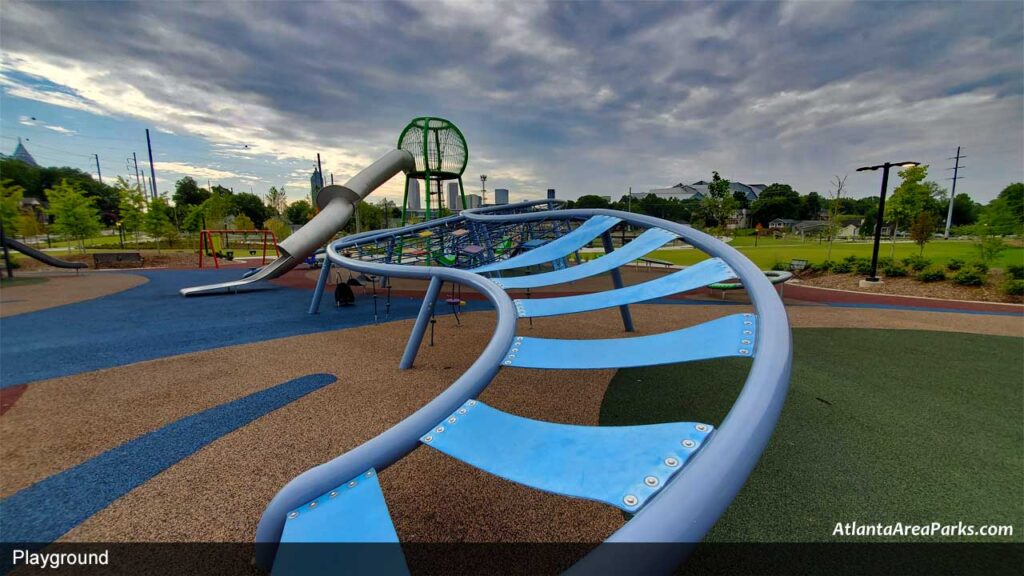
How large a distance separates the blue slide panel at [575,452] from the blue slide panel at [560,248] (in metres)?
3.32

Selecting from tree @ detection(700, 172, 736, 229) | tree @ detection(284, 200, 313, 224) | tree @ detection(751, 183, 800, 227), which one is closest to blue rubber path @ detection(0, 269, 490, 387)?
tree @ detection(700, 172, 736, 229)

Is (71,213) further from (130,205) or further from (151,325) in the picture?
(151,325)

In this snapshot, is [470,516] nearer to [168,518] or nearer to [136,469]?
[168,518]

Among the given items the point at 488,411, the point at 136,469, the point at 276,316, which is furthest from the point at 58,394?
the point at 488,411

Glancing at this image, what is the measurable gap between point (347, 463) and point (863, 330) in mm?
11076

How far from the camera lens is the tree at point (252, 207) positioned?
66.6 m

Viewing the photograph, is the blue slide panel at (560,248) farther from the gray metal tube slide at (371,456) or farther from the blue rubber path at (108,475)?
the blue rubber path at (108,475)

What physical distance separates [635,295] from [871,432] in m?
3.17

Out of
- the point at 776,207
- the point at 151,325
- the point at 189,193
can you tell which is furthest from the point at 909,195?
the point at 189,193

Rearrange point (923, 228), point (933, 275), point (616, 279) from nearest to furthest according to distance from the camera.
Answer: point (616, 279) < point (933, 275) < point (923, 228)

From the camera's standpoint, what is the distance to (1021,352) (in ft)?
22.9

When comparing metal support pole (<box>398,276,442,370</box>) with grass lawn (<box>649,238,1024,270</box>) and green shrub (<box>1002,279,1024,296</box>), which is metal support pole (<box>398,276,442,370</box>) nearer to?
green shrub (<box>1002,279,1024,296</box>)

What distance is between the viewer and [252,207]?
68250 millimetres

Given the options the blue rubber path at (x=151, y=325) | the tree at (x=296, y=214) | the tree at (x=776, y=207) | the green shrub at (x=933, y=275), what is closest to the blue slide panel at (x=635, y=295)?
the blue rubber path at (x=151, y=325)
